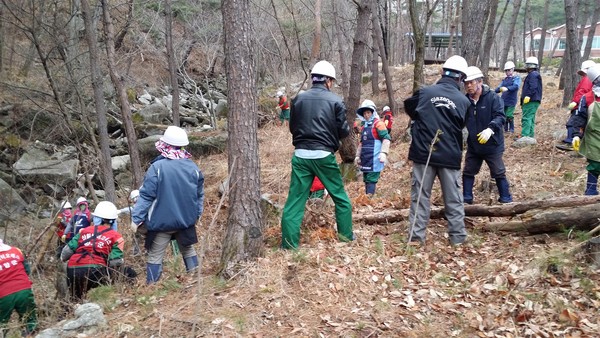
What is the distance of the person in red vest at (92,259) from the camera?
601 centimetres

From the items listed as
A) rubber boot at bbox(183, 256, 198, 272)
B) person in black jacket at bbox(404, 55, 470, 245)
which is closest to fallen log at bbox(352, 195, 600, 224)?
person in black jacket at bbox(404, 55, 470, 245)

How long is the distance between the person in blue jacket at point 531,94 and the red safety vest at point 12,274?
33.9 ft

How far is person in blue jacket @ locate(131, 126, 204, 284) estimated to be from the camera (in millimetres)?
5211

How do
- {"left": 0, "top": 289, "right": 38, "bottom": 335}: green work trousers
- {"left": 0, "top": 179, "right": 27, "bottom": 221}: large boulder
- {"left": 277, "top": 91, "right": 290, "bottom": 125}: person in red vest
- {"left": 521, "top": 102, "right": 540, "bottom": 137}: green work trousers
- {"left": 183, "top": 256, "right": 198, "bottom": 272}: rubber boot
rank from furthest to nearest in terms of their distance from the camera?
{"left": 277, "top": 91, "right": 290, "bottom": 125}: person in red vest, {"left": 0, "top": 179, "right": 27, "bottom": 221}: large boulder, {"left": 521, "top": 102, "right": 540, "bottom": 137}: green work trousers, {"left": 183, "top": 256, "right": 198, "bottom": 272}: rubber boot, {"left": 0, "top": 289, "right": 38, "bottom": 335}: green work trousers

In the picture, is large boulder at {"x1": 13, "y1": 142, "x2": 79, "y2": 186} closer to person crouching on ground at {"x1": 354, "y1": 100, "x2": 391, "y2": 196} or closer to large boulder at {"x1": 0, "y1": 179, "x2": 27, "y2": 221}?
large boulder at {"x1": 0, "y1": 179, "x2": 27, "y2": 221}

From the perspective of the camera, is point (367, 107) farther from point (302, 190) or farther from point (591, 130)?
point (591, 130)

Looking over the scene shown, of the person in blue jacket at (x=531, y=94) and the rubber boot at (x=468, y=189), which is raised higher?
the person in blue jacket at (x=531, y=94)

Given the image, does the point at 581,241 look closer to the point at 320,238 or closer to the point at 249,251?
the point at 320,238

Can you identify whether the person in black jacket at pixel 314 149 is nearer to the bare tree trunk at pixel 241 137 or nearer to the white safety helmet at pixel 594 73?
the bare tree trunk at pixel 241 137

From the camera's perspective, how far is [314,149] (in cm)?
511

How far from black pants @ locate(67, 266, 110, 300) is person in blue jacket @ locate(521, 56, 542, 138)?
9517 mm

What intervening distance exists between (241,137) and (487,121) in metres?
3.57

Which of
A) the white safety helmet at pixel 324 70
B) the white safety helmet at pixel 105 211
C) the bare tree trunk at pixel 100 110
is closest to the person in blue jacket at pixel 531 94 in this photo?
the white safety helmet at pixel 324 70

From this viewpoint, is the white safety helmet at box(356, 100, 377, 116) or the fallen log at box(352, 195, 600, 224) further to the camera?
the white safety helmet at box(356, 100, 377, 116)
